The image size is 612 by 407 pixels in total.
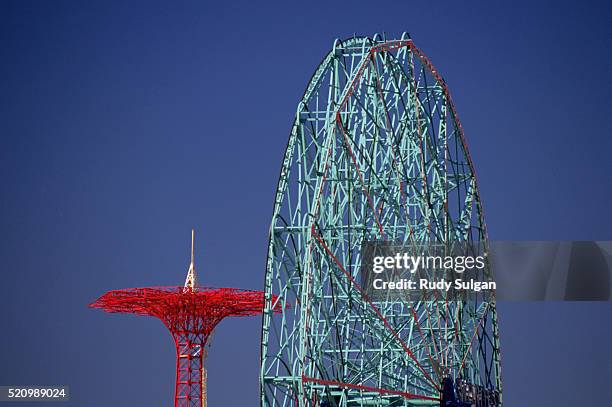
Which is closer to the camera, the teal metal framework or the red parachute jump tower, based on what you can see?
the teal metal framework

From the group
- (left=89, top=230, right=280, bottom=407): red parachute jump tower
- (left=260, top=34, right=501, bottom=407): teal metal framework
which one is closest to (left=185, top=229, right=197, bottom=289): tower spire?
(left=89, top=230, right=280, bottom=407): red parachute jump tower

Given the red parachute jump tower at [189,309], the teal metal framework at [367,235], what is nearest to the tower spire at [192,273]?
the red parachute jump tower at [189,309]

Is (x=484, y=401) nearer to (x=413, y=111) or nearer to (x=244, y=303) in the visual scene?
(x=413, y=111)

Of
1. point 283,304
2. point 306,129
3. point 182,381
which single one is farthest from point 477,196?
point 182,381

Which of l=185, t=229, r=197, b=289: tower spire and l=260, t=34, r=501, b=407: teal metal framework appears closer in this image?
l=260, t=34, r=501, b=407: teal metal framework

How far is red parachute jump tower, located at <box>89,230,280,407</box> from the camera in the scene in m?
74.2

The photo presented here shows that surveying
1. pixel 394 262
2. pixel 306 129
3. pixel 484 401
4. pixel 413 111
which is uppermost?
pixel 413 111

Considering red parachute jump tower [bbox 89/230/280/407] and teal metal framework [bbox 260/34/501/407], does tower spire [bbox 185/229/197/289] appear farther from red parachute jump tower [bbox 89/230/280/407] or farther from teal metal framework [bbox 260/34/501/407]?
teal metal framework [bbox 260/34/501/407]

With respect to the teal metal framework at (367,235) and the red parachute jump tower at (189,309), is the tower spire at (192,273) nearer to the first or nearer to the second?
the red parachute jump tower at (189,309)

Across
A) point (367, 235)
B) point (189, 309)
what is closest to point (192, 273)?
point (189, 309)

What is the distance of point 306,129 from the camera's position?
42.0 meters

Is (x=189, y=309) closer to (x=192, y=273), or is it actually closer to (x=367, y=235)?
(x=192, y=273)

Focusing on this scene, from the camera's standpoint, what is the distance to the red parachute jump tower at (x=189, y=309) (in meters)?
74.2

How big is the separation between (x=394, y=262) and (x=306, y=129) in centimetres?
816
